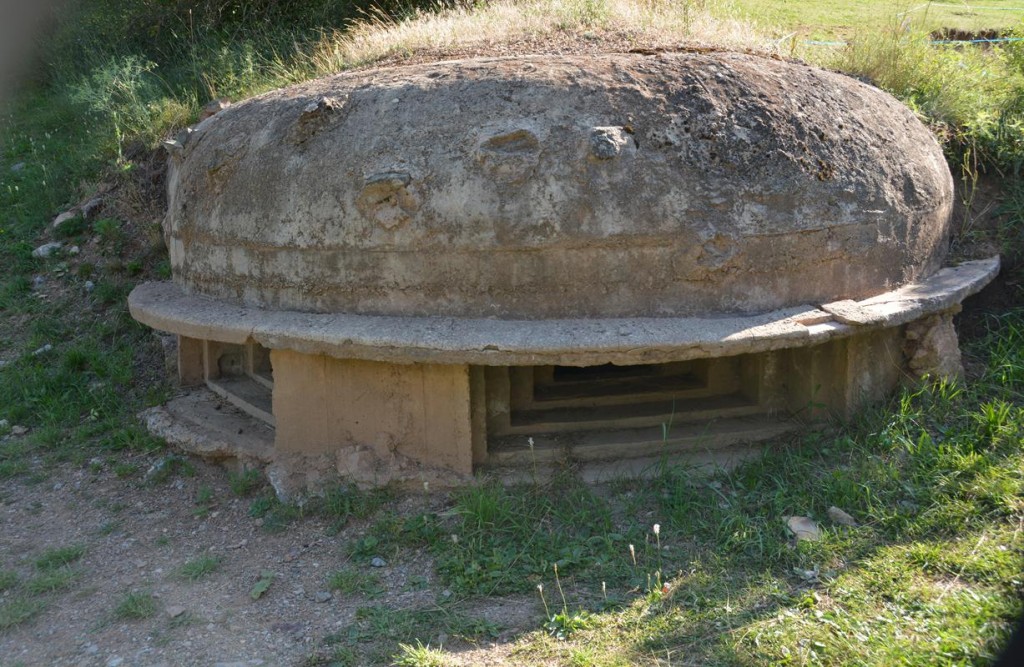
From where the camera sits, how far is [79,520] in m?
4.31

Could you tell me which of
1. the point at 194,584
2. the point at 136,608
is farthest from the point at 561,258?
the point at 136,608

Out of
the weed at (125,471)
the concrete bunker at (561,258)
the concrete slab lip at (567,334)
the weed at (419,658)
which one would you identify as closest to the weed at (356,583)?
the weed at (419,658)

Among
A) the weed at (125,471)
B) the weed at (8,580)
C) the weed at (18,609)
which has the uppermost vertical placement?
the weed at (18,609)

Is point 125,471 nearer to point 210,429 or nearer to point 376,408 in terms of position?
point 210,429

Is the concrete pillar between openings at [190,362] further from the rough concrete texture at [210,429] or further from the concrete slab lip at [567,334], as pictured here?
the concrete slab lip at [567,334]

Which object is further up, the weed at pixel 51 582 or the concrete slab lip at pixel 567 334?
the concrete slab lip at pixel 567 334

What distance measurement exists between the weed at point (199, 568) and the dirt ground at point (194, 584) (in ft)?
0.07

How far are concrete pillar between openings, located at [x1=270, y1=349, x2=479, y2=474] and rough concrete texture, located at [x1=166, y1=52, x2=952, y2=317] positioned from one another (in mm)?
279

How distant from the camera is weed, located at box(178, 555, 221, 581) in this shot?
3.65 meters

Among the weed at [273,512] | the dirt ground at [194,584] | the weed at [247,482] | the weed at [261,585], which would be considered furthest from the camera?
the weed at [247,482]

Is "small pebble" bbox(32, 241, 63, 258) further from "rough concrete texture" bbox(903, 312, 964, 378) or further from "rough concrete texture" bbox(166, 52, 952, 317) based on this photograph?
"rough concrete texture" bbox(903, 312, 964, 378)

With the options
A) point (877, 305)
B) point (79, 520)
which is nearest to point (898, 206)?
point (877, 305)

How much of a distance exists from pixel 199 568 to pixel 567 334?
1.81 metres

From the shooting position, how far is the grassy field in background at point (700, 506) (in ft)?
9.78
